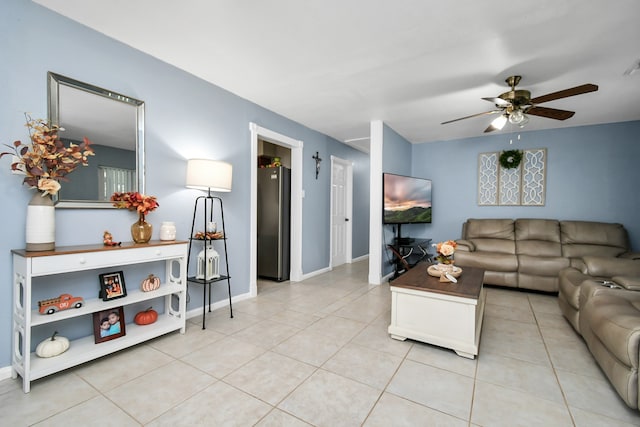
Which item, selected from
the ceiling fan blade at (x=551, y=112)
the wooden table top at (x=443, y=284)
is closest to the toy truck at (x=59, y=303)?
the wooden table top at (x=443, y=284)

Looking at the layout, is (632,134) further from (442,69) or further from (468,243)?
(442,69)

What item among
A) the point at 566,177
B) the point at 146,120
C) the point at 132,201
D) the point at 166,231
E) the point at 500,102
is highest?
the point at 500,102

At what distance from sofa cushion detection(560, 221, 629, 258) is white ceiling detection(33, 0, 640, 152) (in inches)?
65.1

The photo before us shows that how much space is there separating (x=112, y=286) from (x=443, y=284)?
8.85 feet

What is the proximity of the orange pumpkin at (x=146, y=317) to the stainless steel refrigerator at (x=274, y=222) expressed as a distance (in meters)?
2.10

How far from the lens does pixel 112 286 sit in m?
2.27

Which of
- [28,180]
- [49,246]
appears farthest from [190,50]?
[49,246]

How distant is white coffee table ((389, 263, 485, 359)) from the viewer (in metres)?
2.22

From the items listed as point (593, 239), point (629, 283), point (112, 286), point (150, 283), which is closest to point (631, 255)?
point (593, 239)

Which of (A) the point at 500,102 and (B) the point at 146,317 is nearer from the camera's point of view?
(B) the point at 146,317

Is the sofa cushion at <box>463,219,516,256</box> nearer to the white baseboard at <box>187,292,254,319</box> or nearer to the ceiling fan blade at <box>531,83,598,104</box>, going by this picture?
the ceiling fan blade at <box>531,83,598,104</box>

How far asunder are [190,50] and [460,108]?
3.23 metres

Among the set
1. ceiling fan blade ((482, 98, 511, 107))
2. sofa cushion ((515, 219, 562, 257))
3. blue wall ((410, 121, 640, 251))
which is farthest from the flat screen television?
ceiling fan blade ((482, 98, 511, 107))

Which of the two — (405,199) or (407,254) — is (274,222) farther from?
(407,254)
